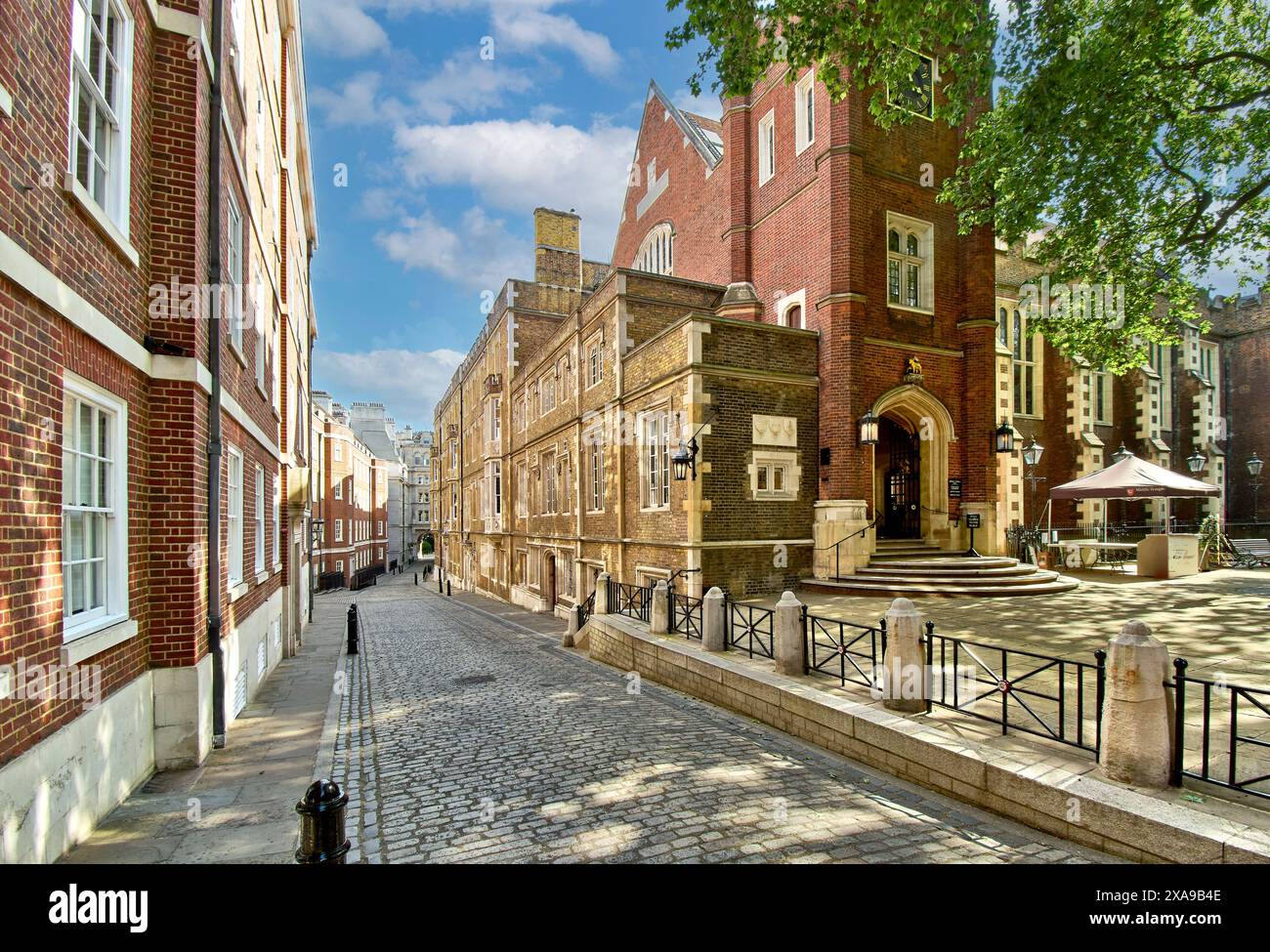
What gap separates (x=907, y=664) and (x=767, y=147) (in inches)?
675

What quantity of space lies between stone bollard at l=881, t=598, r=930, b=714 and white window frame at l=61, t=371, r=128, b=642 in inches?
286

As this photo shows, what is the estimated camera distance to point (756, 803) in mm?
5270

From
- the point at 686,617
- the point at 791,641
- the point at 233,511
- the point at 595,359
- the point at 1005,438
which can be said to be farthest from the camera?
the point at 595,359

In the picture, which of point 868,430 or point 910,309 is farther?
point 910,309

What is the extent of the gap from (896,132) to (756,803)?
1745 centimetres

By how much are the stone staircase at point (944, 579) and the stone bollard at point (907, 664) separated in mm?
7558

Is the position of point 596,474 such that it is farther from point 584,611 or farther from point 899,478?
point 899,478

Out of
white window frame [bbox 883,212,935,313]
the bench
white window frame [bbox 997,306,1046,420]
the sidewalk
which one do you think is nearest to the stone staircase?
white window frame [bbox 883,212,935,313]

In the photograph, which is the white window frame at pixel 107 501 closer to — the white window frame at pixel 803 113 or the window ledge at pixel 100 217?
the window ledge at pixel 100 217

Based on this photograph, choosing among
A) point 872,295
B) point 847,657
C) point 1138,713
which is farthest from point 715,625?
point 872,295

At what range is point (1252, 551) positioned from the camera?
22.0m

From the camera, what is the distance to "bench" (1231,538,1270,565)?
67.2 ft

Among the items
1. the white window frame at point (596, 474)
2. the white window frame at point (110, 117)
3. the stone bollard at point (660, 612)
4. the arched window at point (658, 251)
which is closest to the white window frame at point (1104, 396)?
the arched window at point (658, 251)

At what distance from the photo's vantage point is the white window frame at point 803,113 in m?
16.8
